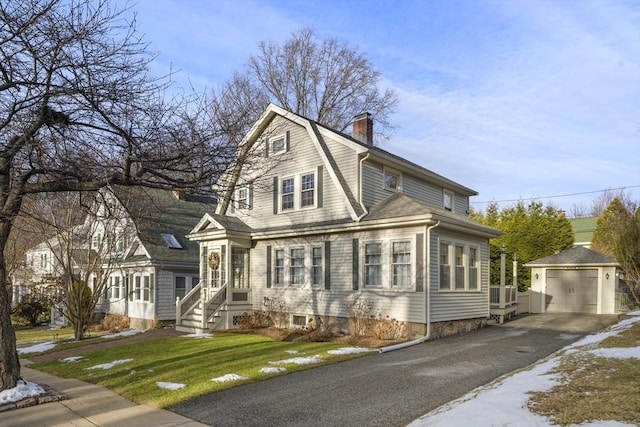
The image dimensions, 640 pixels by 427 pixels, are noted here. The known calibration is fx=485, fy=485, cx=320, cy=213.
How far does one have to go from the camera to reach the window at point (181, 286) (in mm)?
23989

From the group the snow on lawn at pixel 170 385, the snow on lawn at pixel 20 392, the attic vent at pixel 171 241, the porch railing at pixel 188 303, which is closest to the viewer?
the snow on lawn at pixel 20 392

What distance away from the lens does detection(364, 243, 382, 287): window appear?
1560cm

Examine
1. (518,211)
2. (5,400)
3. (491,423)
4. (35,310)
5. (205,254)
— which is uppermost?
(518,211)

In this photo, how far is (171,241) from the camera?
25.0 meters

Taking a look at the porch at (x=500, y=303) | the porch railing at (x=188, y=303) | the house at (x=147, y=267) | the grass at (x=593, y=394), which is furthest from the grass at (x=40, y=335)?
the grass at (x=593, y=394)

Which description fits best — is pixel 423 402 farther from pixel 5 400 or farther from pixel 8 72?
pixel 8 72

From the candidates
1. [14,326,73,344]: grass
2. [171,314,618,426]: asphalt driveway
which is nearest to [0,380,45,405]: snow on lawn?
[171,314,618,426]: asphalt driveway

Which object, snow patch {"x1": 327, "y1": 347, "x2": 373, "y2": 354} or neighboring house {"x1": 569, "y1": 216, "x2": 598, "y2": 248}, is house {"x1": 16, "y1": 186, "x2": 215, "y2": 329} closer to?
snow patch {"x1": 327, "y1": 347, "x2": 373, "y2": 354}

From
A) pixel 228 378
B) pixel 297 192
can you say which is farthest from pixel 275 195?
pixel 228 378

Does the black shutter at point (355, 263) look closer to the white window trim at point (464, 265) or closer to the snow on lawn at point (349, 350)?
the white window trim at point (464, 265)

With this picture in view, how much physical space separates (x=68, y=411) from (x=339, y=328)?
957cm

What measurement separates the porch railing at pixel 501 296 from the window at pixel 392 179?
5.55m

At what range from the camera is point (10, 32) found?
720cm

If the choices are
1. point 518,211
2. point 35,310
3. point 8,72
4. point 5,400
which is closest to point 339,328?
point 5,400
